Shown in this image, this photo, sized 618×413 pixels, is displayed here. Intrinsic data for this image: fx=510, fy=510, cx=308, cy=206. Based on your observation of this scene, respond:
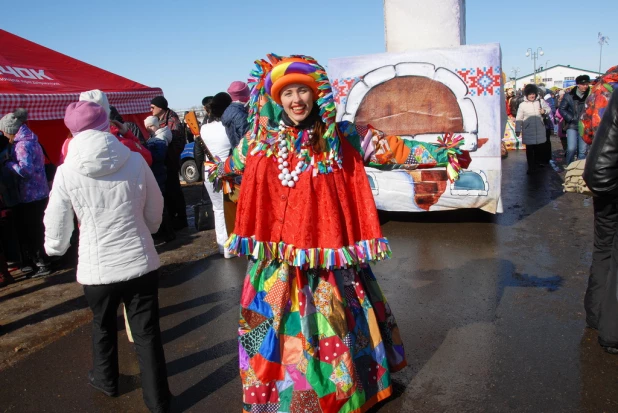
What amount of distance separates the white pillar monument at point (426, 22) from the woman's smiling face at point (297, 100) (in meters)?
4.28

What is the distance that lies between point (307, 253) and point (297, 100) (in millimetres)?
790

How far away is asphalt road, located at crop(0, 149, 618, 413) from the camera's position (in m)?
3.00

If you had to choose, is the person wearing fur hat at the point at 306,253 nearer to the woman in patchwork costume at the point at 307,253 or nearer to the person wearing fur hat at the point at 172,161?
the woman in patchwork costume at the point at 307,253

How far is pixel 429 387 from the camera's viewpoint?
3.07 metres

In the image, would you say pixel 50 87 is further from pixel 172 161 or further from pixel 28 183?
pixel 28 183

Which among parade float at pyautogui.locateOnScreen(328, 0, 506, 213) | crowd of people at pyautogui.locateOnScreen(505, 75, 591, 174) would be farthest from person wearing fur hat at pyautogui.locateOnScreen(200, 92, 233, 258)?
crowd of people at pyautogui.locateOnScreen(505, 75, 591, 174)

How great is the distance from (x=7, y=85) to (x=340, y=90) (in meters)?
4.32

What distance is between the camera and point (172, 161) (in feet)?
24.4

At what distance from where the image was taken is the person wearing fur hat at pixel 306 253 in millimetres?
2617

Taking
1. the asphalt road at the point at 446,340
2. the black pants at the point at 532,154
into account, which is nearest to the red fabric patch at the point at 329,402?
the asphalt road at the point at 446,340

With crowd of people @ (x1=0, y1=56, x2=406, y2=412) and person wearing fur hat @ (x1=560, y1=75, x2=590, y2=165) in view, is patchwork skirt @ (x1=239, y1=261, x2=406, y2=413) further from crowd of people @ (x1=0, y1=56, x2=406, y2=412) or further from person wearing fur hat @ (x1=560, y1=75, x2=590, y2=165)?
person wearing fur hat @ (x1=560, y1=75, x2=590, y2=165)

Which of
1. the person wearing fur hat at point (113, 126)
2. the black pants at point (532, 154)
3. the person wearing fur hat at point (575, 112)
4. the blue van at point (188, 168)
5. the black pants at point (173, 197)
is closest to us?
the person wearing fur hat at point (113, 126)

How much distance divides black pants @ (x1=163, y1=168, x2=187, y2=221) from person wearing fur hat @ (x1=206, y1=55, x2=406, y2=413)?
5055 millimetres

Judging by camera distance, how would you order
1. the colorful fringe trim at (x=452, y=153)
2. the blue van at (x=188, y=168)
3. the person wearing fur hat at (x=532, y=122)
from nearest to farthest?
1. the colorful fringe trim at (x=452, y=153)
2. the person wearing fur hat at (x=532, y=122)
3. the blue van at (x=188, y=168)
